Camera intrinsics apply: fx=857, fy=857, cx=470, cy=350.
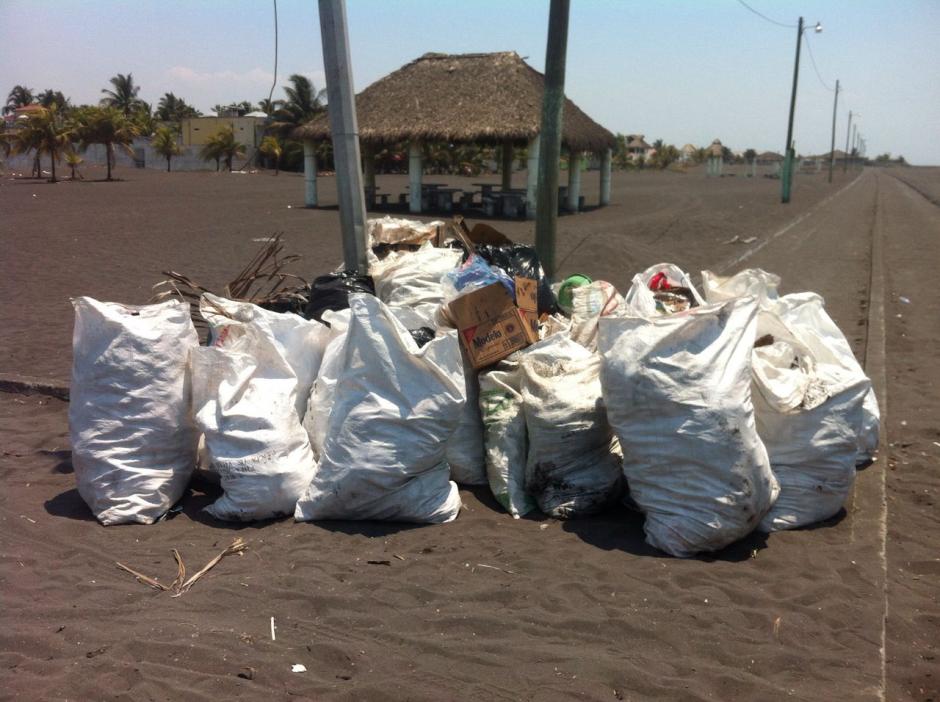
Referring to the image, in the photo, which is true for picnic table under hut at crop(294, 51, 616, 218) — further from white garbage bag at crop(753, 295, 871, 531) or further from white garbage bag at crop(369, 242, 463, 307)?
white garbage bag at crop(753, 295, 871, 531)

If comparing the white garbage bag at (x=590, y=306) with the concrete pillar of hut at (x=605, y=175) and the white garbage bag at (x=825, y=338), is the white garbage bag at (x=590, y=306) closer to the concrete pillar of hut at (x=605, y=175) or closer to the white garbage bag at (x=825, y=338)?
the white garbage bag at (x=825, y=338)

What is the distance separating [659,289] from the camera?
15.6 feet

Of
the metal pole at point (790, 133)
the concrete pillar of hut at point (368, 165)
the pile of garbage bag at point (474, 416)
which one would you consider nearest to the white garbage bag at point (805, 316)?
the pile of garbage bag at point (474, 416)

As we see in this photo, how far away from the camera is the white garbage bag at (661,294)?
4191 mm

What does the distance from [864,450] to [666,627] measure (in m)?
2.14

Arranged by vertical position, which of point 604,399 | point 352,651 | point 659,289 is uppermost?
point 659,289

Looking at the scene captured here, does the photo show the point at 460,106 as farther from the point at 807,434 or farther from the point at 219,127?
the point at 219,127

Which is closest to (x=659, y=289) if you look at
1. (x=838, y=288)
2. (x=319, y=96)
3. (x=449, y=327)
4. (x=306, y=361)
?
(x=449, y=327)

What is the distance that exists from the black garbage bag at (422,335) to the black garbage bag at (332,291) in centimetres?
60

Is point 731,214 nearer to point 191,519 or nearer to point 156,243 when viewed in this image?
point 156,243

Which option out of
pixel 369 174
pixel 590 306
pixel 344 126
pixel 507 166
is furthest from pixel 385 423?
pixel 507 166

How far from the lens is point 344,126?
5477 millimetres

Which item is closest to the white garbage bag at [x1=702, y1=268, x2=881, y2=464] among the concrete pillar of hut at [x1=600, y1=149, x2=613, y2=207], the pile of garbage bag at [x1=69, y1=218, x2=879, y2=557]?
the pile of garbage bag at [x1=69, y1=218, x2=879, y2=557]

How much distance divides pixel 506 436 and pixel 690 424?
37.9 inches
